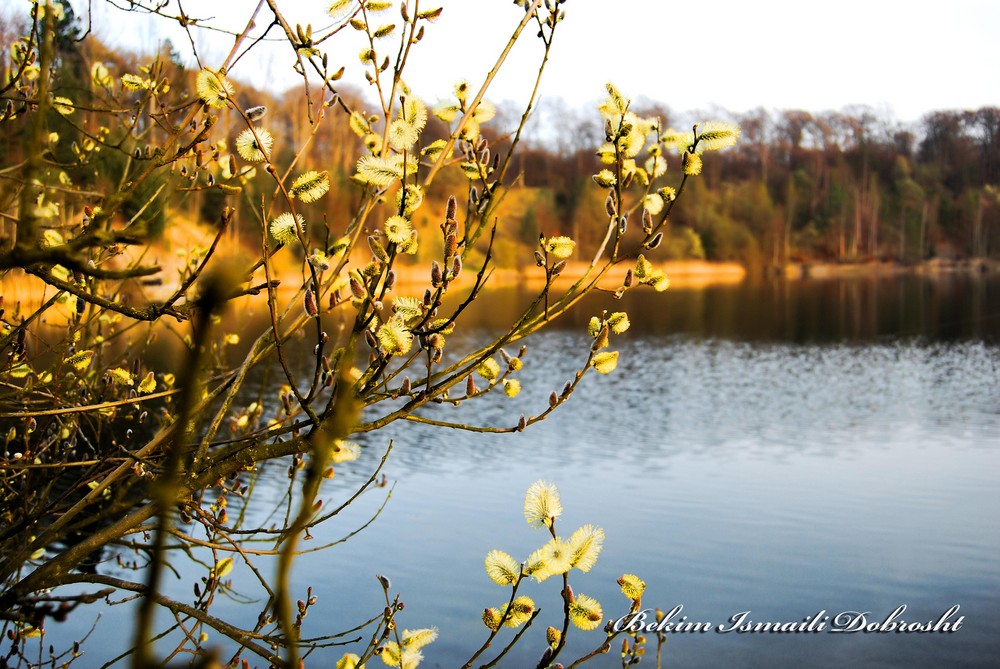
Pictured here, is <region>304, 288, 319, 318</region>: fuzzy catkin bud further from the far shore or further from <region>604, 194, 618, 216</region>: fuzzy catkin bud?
the far shore

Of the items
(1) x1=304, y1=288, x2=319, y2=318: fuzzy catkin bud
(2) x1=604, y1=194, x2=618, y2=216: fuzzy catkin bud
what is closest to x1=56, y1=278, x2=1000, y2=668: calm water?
(2) x1=604, y1=194, x2=618, y2=216: fuzzy catkin bud

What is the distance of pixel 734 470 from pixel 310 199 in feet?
29.8

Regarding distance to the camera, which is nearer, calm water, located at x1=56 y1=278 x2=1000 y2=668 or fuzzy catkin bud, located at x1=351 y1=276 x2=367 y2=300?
fuzzy catkin bud, located at x1=351 y1=276 x2=367 y2=300

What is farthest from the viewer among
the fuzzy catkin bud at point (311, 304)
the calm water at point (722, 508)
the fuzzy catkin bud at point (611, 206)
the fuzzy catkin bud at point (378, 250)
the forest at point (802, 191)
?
the forest at point (802, 191)

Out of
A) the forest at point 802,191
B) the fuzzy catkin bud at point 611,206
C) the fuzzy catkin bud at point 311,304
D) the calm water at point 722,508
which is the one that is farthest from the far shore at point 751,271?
the fuzzy catkin bud at point 311,304

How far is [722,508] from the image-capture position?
346 inches

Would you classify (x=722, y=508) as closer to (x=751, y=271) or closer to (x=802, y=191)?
(x=751, y=271)

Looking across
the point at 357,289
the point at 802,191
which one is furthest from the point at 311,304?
the point at 802,191

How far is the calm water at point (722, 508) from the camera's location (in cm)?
644

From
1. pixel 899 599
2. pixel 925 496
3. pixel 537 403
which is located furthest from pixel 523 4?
pixel 537 403

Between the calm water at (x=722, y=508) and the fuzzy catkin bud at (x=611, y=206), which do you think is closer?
the fuzzy catkin bud at (x=611, y=206)

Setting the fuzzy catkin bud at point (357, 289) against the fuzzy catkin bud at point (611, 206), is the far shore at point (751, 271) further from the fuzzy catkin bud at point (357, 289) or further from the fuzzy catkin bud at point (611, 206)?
the fuzzy catkin bud at point (357, 289)

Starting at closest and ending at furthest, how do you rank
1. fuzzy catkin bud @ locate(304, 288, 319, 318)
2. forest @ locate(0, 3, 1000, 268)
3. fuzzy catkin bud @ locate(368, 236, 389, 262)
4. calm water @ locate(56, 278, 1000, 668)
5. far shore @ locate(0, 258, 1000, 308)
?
1. fuzzy catkin bud @ locate(304, 288, 319, 318)
2. fuzzy catkin bud @ locate(368, 236, 389, 262)
3. calm water @ locate(56, 278, 1000, 668)
4. far shore @ locate(0, 258, 1000, 308)
5. forest @ locate(0, 3, 1000, 268)

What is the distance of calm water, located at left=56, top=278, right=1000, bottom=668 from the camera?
6438 millimetres
